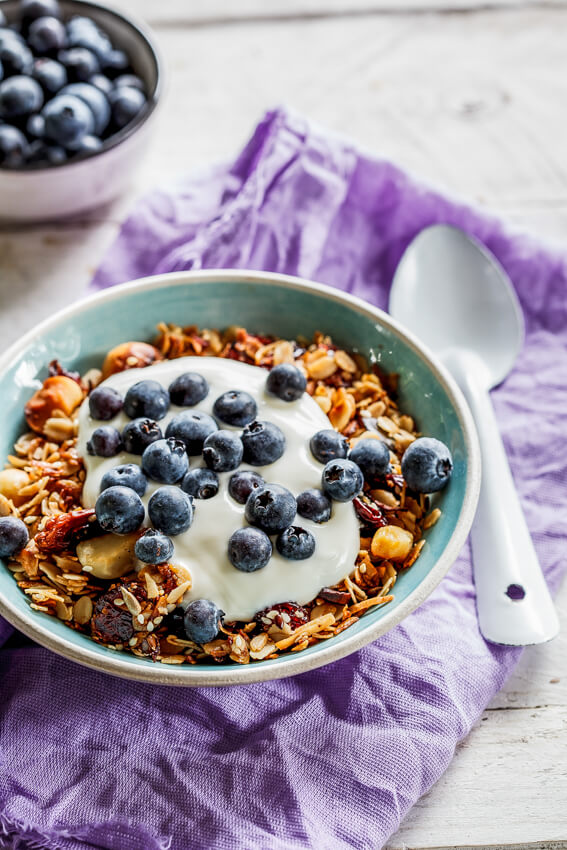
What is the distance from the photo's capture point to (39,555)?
117 centimetres

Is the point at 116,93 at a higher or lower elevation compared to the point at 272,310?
higher

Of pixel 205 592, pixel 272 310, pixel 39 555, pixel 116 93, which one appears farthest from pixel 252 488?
pixel 116 93

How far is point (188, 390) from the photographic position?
1.26 m

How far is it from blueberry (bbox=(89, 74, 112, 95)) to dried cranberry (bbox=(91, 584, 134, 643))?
3.61 ft

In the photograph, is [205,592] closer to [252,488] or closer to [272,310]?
[252,488]

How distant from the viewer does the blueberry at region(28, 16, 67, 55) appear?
69.6 inches

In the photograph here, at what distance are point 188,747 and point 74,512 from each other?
1.13 ft

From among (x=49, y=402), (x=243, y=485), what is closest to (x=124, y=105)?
(x=49, y=402)

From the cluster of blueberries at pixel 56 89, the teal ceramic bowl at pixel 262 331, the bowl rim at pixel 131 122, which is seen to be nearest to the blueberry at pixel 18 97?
the cluster of blueberries at pixel 56 89

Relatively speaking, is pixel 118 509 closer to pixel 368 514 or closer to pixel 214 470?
pixel 214 470

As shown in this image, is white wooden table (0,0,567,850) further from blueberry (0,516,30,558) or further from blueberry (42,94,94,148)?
blueberry (0,516,30,558)

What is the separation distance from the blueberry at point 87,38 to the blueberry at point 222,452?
103 centimetres

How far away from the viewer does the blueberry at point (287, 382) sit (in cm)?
127

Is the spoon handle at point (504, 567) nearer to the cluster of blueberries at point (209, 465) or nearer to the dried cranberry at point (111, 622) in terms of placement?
the cluster of blueberries at point (209, 465)
